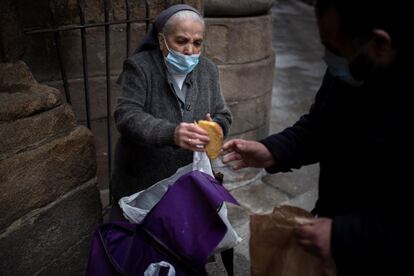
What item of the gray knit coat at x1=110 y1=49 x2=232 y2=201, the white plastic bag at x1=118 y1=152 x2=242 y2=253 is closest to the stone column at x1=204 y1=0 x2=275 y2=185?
the gray knit coat at x1=110 y1=49 x2=232 y2=201

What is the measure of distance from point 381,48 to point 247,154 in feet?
2.31

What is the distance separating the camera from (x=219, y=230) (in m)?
1.51

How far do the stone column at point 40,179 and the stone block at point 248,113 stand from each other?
2.05 metres

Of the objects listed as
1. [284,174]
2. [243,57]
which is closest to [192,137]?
[243,57]

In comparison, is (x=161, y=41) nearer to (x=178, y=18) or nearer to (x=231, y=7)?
(x=178, y=18)

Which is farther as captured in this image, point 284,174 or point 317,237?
point 284,174

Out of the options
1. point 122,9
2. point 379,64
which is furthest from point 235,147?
point 122,9

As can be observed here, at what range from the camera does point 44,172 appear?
76.9 inches

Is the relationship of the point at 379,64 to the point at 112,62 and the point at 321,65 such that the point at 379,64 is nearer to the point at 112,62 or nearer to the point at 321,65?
the point at 112,62

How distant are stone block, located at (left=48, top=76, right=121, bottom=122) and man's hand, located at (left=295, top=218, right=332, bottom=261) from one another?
2154 millimetres

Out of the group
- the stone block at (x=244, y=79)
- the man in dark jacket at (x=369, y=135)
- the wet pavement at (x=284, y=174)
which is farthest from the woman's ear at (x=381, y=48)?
the stone block at (x=244, y=79)

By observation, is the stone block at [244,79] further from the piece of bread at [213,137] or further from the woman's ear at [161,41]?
the piece of bread at [213,137]

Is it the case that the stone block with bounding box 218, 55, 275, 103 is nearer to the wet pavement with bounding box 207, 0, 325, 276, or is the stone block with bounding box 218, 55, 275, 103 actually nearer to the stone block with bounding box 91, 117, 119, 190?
the wet pavement with bounding box 207, 0, 325, 276

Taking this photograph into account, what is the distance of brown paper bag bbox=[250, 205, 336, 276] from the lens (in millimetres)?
1346
